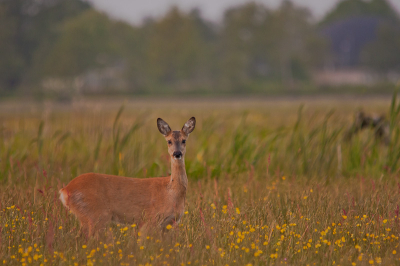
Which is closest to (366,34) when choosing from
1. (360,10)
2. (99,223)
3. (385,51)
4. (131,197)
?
(385,51)

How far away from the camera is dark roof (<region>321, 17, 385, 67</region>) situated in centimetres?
7994

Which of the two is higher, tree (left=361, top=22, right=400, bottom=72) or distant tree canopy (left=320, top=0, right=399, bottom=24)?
distant tree canopy (left=320, top=0, right=399, bottom=24)

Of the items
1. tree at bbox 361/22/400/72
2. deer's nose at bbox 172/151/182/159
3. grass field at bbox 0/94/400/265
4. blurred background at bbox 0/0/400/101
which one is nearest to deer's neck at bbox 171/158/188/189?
deer's nose at bbox 172/151/182/159

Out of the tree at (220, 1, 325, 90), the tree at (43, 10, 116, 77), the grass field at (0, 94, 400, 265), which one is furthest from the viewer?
the tree at (220, 1, 325, 90)

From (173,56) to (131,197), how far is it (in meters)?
57.0

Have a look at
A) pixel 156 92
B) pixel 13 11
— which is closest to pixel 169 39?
pixel 156 92

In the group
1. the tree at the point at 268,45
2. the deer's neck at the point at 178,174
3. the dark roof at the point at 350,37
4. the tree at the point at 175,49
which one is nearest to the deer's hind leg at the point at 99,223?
the deer's neck at the point at 178,174

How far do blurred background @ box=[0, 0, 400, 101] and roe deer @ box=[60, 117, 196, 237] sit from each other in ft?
135

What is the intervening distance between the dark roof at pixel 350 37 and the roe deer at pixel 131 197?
76665 mm

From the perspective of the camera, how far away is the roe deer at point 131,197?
5.18 meters

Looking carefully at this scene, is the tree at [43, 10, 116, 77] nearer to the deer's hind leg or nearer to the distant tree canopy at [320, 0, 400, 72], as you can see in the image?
the distant tree canopy at [320, 0, 400, 72]

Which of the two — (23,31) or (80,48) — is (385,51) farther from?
(23,31)

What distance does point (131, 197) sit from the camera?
541cm

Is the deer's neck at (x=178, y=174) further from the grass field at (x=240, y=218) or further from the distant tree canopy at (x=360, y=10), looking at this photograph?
the distant tree canopy at (x=360, y=10)
